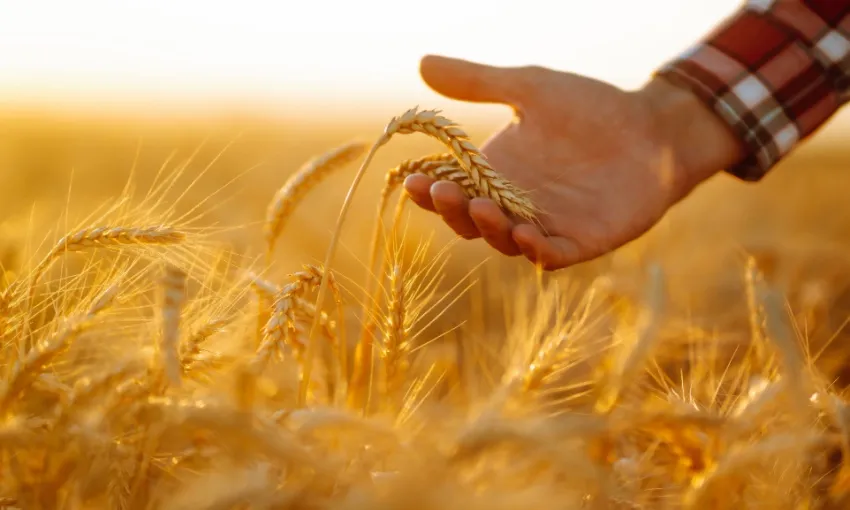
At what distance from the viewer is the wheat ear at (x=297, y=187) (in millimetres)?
1943

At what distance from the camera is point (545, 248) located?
1905 millimetres

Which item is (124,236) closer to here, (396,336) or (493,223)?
(396,336)

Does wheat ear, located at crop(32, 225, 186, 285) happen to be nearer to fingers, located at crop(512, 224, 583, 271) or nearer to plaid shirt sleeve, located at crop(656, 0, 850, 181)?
fingers, located at crop(512, 224, 583, 271)

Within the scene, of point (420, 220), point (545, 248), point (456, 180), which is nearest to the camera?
point (456, 180)

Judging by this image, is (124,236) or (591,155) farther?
(591,155)

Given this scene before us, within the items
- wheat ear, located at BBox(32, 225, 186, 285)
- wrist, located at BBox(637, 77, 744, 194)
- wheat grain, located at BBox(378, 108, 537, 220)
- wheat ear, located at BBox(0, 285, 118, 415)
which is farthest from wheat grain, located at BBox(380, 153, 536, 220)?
wrist, located at BBox(637, 77, 744, 194)

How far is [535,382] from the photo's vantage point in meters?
1.30

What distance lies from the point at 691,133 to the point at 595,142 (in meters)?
0.35

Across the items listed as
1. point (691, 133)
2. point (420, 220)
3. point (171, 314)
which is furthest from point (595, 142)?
point (420, 220)

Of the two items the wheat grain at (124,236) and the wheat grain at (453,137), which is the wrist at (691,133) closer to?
the wheat grain at (453,137)

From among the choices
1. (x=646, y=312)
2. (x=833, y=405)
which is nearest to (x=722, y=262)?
(x=833, y=405)

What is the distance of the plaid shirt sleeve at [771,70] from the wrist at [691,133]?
0.12 feet

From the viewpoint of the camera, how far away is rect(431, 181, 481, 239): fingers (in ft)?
5.95

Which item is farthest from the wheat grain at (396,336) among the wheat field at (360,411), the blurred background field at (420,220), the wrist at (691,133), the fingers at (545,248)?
the wrist at (691,133)
